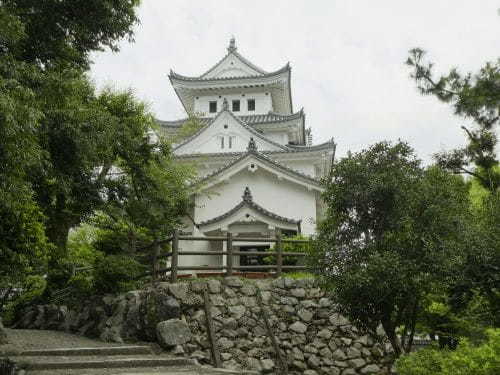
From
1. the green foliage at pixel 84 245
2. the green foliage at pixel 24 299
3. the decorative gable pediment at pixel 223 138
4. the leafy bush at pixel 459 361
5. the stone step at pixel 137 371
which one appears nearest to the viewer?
the leafy bush at pixel 459 361

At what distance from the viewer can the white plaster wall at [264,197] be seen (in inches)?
829

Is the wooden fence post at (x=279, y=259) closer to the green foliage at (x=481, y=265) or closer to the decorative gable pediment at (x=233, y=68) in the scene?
the green foliage at (x=481, y=265)

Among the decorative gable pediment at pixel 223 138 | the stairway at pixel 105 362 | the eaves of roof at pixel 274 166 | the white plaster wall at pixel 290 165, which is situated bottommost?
the stairway at pixel 105 362

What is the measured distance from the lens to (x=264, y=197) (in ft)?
70.2

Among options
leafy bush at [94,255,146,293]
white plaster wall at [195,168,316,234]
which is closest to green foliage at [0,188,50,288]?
leafy bush at [94,255,146,293]

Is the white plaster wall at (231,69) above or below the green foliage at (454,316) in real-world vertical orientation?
above

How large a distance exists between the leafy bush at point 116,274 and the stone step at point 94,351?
2387mm

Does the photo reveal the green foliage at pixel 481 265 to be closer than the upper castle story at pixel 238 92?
Yes

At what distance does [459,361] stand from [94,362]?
6.16 meters

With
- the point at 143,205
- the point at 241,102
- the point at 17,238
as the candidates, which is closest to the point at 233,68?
the point at 241,102

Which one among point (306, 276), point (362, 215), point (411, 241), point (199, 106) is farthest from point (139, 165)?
point (199, 106)

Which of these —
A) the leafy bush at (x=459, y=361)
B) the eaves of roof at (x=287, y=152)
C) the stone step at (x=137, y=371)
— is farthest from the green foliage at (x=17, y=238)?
the eaves of roof at (x=287, y=152)

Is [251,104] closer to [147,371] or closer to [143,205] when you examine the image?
[143,205]

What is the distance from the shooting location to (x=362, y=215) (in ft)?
26.3
